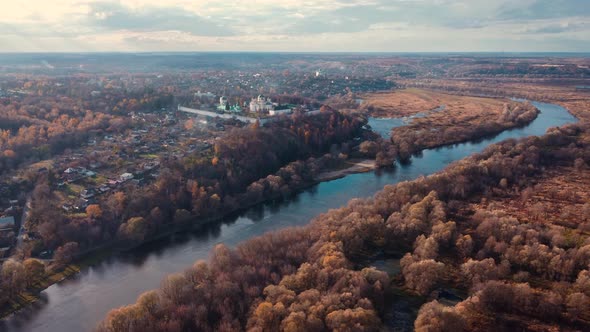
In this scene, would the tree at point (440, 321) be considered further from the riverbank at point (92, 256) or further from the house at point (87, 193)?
the house at point (87, 193)

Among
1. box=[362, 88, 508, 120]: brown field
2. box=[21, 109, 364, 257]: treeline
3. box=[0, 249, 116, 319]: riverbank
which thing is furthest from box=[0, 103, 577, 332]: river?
box=[362, 88, 508, 120]: brown field

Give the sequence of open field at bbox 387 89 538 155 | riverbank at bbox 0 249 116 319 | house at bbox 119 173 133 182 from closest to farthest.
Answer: riverbank at bbox 0 249 116 319 → house at bbox 119 173 133 182 → open field at bbox 387 89 538 155

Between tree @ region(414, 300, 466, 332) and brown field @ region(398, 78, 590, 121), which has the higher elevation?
brown field @ region(398, 78, 590, 121)

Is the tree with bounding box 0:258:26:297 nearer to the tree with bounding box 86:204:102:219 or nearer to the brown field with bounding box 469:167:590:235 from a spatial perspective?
the tree with bounding box 86:204:102:219

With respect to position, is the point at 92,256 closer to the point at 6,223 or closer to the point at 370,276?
the point at 6,223

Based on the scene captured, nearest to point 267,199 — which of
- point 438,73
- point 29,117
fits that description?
point 29,117

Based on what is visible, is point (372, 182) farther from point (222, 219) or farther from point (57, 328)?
point (57, 328)

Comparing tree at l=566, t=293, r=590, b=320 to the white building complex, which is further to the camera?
the white building complex
